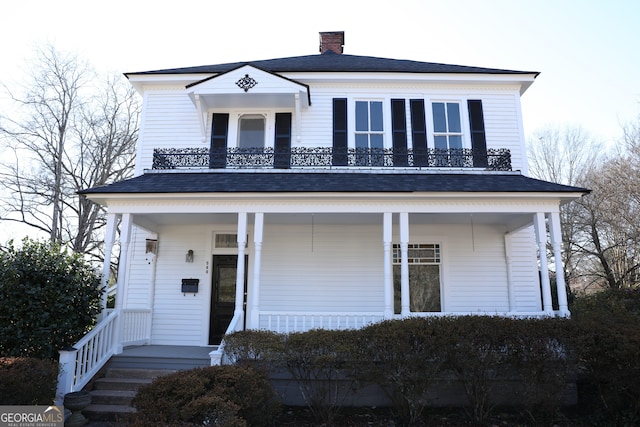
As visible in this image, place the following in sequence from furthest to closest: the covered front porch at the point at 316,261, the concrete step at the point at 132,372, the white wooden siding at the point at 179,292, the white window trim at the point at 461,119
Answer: the white window trim at the point at 461,119
the white wooden siding at the point at 179,292
the covered front porch at the point at 316,261
the concrete step at the point at 132,372

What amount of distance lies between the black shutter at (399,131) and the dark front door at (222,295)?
5.00 metres

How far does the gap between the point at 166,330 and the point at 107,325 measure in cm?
241

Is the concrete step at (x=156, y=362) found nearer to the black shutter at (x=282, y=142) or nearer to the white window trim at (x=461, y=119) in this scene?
the black shutter at (x=282, y=142)

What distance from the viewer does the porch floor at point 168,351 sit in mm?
8797

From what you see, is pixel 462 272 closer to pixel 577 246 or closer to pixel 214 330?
pixel 214 330

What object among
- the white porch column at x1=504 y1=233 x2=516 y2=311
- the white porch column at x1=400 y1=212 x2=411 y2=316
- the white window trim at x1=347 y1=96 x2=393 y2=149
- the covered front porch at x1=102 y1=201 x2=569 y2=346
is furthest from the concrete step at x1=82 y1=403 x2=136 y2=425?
the white porch column at x1=504 y1=233 x2=516 y2=311

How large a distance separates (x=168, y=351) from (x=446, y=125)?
9463mm


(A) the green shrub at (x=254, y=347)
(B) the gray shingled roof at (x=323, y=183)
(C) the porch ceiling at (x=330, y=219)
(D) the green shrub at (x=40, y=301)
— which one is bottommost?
(A) the green shrub at (x=254, y=347)

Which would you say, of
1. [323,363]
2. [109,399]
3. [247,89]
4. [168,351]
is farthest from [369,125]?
[109,399]

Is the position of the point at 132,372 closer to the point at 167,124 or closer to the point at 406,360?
the point at 406,360

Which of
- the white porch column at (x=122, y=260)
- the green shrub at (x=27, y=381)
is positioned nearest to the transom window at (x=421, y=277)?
the white porch column at (x=122, y=260)

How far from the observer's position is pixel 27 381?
604 cm

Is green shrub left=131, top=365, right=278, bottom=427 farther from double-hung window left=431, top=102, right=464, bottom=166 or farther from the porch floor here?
double-hung window left=431, top=102, right=464, bottom=166

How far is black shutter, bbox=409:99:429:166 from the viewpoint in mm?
11719
